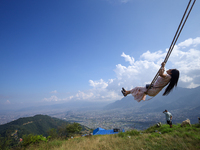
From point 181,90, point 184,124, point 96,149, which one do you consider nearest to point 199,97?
point 181,90

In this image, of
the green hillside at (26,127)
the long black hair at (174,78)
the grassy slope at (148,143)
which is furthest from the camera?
the green hillside at (26,127)

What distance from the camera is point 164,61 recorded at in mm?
2719

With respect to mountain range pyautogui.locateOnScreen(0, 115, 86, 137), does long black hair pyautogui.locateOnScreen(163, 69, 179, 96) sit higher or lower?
higher

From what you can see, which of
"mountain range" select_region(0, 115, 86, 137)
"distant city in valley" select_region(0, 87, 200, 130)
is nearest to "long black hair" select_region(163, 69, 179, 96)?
"distant city in valley" select_region(0, 87, 200, 130)

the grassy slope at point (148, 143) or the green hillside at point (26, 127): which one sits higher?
the grassy slope at point (148, 143)

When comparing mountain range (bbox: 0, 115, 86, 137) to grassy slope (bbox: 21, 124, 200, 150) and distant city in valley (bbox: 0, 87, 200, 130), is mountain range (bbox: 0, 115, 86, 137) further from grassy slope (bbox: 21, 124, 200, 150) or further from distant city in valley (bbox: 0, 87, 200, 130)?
grassy slope (bbox: 21, 124, 200, 150)

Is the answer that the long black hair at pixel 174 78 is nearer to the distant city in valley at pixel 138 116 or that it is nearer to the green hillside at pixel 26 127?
the distant city in valley at pixel 138 116

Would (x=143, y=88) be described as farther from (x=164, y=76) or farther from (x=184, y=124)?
(x=184, y=124)

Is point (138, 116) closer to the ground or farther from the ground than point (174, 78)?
closer to the ground

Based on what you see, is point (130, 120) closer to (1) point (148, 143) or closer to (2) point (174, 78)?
(1) point (148, 143)

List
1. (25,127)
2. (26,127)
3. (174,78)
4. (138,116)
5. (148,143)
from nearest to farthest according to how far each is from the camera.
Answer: (174,78) < (148,143) < (25,127) < (26,127) < (138,116)

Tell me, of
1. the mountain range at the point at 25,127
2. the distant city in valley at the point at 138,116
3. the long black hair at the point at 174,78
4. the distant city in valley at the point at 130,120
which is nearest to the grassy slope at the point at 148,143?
the distant city in valley at the point at 138,116

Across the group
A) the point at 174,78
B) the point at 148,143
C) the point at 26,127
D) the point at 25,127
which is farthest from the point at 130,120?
the point at 174,78

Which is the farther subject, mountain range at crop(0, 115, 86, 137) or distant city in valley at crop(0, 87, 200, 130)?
distant city in valley at crop(0, 87, 200, 130)
